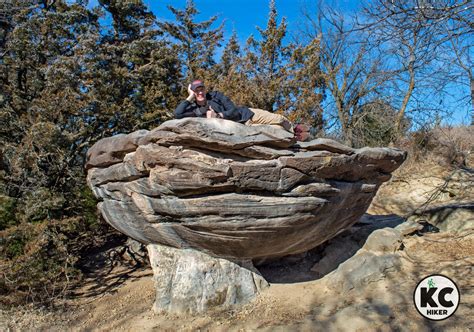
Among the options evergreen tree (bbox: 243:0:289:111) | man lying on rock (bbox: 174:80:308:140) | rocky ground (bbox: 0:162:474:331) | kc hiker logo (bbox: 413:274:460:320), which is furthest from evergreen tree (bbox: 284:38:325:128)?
kc hiker logo (bbox: 413:274:460:320)

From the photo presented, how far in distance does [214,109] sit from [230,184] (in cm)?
132

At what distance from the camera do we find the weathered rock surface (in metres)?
3.64

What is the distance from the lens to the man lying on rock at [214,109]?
4.45 m

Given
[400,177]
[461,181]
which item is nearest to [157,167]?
[461,181]

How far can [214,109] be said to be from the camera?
4570mm

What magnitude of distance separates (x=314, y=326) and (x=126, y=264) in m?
5.25

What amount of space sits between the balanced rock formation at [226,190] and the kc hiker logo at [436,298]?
137 centimetres

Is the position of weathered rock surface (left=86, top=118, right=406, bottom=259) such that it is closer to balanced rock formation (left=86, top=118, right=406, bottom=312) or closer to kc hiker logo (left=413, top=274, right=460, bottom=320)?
balanced rock formation (left=86, top=118, right=406, bottom=312)

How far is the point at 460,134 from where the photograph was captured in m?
11.4

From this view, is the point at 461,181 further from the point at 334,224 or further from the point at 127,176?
the point at 127,176

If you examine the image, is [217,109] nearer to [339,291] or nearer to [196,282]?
[196,282]

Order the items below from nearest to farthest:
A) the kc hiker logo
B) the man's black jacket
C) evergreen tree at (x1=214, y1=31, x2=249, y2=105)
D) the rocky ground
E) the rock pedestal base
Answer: the kc hiker logo → the rocky ground → the man's black jacket → the rock pedestal base → evergreen tree at (x1=214, y1=31, x2=249, y2=105)

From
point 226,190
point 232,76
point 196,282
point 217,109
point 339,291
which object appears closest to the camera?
point 226,190

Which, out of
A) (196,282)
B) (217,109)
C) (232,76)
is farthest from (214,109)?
(232,76)
